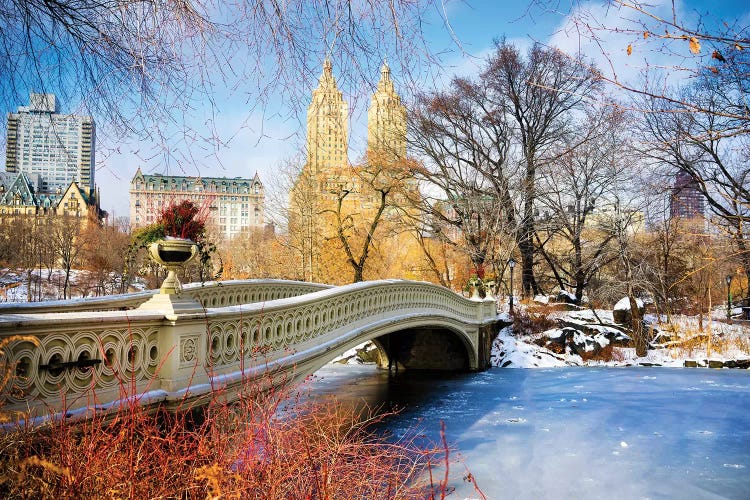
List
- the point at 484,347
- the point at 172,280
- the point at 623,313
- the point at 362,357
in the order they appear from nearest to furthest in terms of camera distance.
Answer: the point at 172,280 < the point at 484,347 < the point at 623,313 < the point at 362,357

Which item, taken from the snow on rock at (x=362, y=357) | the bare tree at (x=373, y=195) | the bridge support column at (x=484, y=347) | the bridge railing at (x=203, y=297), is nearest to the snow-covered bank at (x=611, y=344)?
the bridge support column at (x=484, y=347)

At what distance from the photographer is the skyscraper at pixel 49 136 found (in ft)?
11.5

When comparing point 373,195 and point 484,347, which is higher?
point 373,195

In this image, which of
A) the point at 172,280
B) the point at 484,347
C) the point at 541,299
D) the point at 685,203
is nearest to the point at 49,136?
the point at 172,280

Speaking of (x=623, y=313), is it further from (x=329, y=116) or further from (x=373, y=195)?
(x=329, y=116)

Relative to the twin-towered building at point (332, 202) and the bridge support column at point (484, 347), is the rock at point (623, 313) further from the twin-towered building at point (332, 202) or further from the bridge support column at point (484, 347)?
the twin-towered building at point (332, 202)

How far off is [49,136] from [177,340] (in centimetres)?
236

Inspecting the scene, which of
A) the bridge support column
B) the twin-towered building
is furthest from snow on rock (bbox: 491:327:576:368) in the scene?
the twin-towered building

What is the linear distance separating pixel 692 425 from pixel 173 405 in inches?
400

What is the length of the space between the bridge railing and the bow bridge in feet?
0.08

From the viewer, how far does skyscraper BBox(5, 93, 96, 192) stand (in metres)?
3.49

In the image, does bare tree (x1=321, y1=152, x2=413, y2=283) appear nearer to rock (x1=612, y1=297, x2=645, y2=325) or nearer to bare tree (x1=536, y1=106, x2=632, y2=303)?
bare tree (x1=536, y1=106, x2=632, y2=303)

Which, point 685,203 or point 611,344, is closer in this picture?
point 685,203

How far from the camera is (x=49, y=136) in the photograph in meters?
3.53
